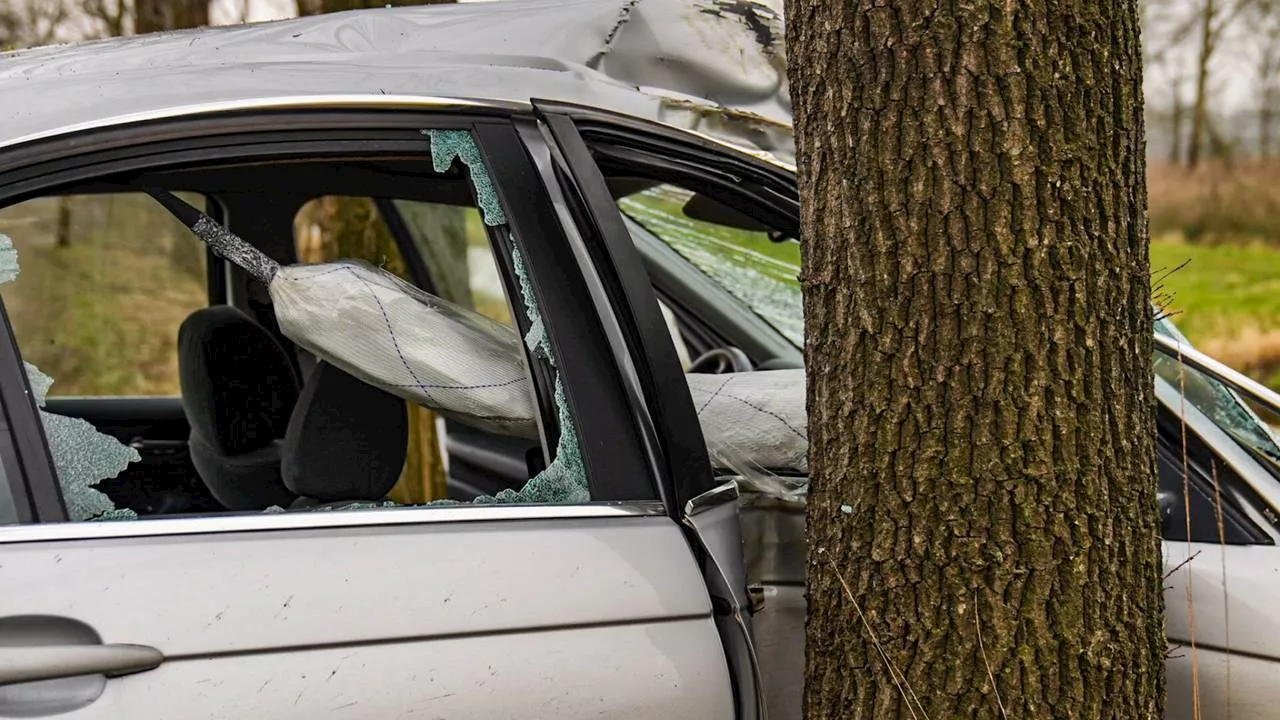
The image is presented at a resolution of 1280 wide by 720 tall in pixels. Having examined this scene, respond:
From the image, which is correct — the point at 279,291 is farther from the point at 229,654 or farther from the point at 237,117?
the point at 229,654

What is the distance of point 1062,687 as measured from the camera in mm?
1653

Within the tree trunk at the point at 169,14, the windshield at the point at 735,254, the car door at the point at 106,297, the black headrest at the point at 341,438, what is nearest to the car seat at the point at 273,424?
the black headrest at the point at 341,438

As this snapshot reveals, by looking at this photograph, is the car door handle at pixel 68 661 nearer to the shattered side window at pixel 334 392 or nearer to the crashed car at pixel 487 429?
the crashed car at pixel 487 429

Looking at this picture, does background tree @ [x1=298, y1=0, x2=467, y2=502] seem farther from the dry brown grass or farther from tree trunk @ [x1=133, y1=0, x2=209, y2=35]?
the dry brown grass

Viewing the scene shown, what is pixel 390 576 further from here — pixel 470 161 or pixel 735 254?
pixel 735 254

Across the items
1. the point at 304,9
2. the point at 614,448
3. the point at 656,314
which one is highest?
the point at 304,9

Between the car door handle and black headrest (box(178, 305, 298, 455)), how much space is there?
1.31m

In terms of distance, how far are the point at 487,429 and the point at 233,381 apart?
0.89m

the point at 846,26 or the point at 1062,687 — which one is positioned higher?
the point at 846,26

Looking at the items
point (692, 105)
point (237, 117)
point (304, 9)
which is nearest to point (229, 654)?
point (237, 117)

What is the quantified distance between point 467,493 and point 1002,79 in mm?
2229

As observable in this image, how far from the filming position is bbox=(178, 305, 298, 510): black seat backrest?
2.69 m

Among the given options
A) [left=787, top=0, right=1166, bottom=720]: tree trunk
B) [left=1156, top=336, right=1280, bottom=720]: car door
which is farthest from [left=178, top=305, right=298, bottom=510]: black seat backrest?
[left=1156, top=336, right=1280, bottom=720]: car door

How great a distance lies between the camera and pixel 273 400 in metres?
2.80
